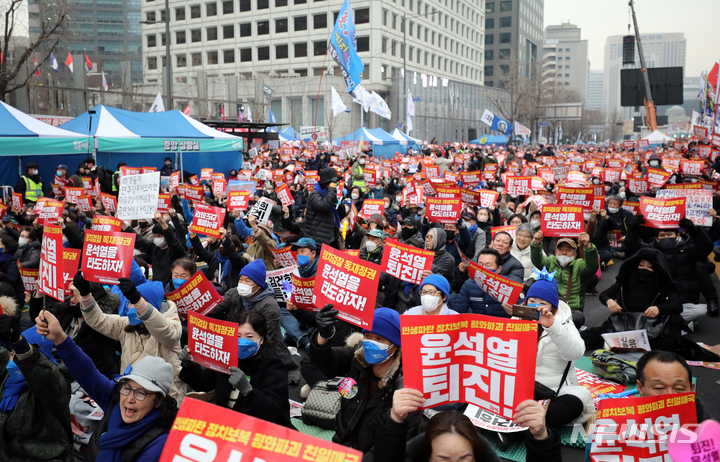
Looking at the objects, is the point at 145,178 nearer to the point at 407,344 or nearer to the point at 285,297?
the point at 285,297

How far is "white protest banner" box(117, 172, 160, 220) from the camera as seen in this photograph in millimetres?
8180

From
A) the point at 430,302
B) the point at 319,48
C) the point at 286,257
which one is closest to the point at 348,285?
the point at 430,302

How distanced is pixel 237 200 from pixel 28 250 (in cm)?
362

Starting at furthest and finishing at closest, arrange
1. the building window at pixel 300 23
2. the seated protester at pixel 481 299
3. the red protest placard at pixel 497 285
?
1. the building window at pixel 300 23
2. the seated protester at pixel 481 299
3. the red protest placard at pixel 497 285

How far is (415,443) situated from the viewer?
9.86ft

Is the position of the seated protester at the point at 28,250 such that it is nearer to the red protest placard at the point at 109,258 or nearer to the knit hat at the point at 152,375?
the red protest placard at the point at 109,258

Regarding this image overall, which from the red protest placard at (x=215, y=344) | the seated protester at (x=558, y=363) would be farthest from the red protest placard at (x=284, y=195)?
the red protest placard at (x=215, y=344)

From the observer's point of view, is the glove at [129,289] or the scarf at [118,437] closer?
the scarf at [118,437]

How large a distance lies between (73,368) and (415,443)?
218 cm

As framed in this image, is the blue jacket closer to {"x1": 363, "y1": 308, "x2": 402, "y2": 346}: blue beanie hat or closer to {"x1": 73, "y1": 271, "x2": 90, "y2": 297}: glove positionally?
{"x1": 363, "y1": 308, "x2": 402, "y2": 346}: blue beanie hat

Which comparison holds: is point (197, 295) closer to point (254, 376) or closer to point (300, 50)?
point (254, 376)

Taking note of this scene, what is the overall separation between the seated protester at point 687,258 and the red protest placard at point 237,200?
667 centimetres

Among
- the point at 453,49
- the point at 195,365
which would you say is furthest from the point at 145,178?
the point at 453,49

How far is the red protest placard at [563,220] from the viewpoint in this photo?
8.49 m
